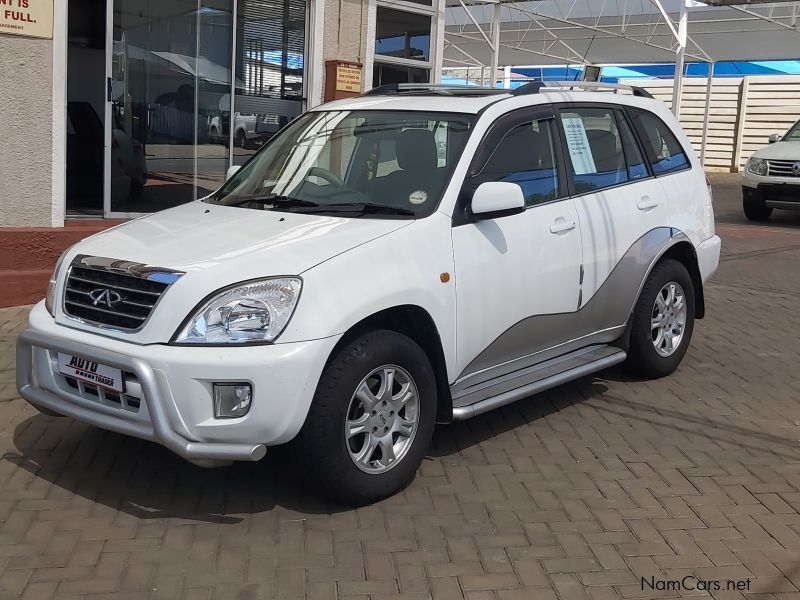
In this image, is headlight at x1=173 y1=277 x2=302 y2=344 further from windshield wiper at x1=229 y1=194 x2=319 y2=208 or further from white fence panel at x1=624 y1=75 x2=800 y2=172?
white fence panel at x1=624 y1=75 x2=800 y2=172

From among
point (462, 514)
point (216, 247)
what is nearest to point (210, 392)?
point (216, 247)

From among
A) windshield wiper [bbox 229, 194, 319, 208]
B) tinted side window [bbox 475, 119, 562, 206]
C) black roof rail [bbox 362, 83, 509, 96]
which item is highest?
black roof rail [bbox 362, 83, 509, 96]

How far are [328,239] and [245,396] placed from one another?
0.84m

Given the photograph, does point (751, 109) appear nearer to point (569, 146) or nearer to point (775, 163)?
point (775, 163)

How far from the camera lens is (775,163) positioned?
15234 mm

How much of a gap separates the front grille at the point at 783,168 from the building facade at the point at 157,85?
7.06 meters

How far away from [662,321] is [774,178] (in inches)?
405

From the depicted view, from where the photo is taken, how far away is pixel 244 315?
3.84 metres

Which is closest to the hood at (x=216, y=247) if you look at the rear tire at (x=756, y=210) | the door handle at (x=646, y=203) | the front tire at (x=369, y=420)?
the front tire at (x=369, y=420)

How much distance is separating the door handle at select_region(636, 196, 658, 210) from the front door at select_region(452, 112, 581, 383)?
0.78 metres

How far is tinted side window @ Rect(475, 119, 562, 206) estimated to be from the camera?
16.3 ft

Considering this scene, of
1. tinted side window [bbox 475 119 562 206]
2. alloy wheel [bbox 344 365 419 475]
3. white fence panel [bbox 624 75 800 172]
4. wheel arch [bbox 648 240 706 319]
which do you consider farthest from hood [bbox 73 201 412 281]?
white fence panel [bbox 624 75 800 172]

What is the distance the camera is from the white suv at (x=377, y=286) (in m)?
3.80

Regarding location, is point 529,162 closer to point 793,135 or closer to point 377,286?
point 377,286
